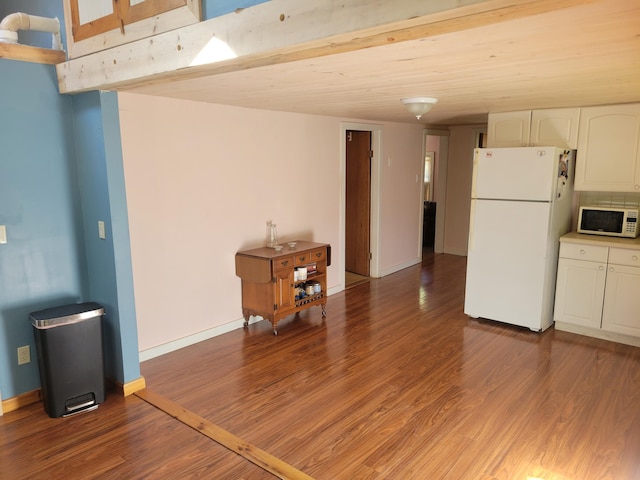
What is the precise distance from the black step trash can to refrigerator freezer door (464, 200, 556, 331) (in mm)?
3369

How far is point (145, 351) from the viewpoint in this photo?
3535 millimetres

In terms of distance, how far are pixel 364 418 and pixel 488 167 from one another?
2.63 m

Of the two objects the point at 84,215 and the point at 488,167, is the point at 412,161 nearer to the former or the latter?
the point at 488,167

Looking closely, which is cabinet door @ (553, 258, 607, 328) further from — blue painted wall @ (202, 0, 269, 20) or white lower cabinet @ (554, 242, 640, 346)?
blue painted wall @ (202, 0, 269, 20)

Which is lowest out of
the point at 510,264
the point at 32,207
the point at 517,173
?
the point at 510,264

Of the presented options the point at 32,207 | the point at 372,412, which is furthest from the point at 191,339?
the point at 372,412

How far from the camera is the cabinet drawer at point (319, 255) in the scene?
4370 mm

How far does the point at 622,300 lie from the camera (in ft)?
12.4

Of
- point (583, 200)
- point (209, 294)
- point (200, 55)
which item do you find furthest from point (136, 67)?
point (583, 200)

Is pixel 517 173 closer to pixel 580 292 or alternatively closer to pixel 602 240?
pixel 602 240

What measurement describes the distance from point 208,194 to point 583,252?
3358 mm

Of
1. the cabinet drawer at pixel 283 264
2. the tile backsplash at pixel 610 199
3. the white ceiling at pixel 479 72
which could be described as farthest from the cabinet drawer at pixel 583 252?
the cabinet drawer at pixel 283 264

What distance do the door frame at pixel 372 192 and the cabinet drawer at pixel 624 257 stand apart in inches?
109

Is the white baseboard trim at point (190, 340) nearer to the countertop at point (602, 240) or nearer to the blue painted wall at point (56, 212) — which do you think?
the blue painted wall at point (56, 212)
